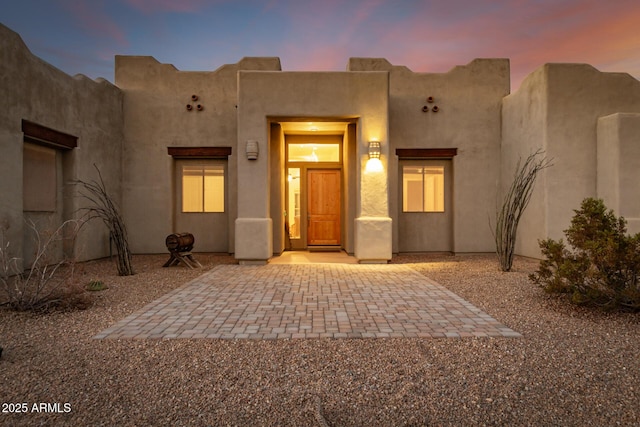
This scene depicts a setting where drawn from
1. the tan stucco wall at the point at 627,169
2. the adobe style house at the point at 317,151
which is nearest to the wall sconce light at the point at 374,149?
the adobe style house at the point at 317,151

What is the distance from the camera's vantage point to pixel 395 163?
35.0 ft

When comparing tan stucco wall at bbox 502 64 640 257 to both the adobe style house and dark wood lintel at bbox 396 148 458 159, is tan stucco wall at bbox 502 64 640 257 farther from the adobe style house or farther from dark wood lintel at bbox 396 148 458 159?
dark wood lintel at bbox 396 148 458 159

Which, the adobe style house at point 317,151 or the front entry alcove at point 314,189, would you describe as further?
the front entry alcove at point 314,189

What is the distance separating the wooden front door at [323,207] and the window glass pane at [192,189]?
130 inches

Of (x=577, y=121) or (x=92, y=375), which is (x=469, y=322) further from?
(x=577, y=121)

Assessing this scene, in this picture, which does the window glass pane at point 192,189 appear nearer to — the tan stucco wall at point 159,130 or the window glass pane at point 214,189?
the window glass pane at point 214,189

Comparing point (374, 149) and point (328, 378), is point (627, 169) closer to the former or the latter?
point (374, 149)

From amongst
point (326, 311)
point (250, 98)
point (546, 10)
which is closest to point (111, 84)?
point (250, 98)

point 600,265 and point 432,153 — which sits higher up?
point 432,153

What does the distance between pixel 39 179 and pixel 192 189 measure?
380cm

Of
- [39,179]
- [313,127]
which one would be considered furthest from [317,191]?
[39,179]

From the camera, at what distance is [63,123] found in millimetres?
8367

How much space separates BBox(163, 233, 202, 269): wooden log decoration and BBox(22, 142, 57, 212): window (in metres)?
2.85

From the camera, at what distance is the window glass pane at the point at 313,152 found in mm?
11352
